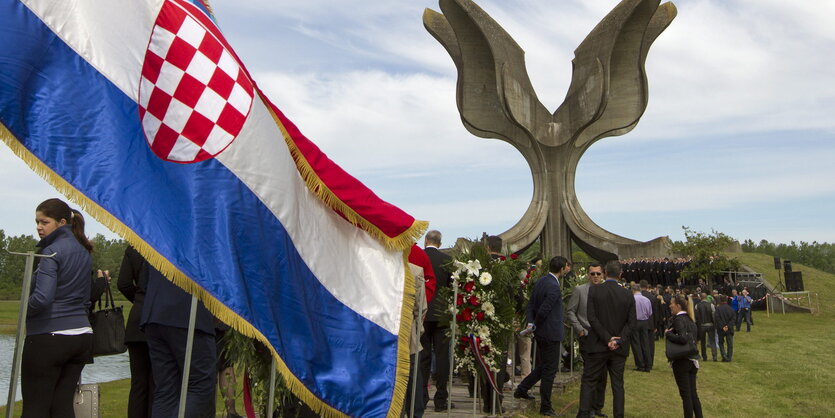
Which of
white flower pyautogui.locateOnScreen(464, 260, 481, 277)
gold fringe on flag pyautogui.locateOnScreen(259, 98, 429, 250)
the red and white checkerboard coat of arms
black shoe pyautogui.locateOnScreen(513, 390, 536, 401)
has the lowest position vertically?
black shoe pyautogui.locateOnScreen(513, 390, 536, 401)

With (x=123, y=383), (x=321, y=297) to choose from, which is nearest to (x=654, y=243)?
(x=123, y=383)

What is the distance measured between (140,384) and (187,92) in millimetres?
2463

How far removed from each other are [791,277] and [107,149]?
39.9 m

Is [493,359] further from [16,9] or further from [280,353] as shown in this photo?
[16,9]

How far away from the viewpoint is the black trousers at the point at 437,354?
741cm

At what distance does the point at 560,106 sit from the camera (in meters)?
31.7

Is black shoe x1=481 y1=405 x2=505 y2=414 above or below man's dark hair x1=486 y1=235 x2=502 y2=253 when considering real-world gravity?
below

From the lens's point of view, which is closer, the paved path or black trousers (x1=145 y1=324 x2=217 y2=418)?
black trousers (x1=145 y1=324 x2=217 y2=418)

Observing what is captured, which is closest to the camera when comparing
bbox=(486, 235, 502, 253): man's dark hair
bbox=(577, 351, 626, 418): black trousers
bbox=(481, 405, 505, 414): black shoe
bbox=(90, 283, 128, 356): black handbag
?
bbox=(90, 283, 128, 356): black handbag

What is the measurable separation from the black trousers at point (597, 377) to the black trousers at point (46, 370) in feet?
16.1

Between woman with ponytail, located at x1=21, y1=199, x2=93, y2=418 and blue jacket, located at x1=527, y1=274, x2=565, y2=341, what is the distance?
4859mm

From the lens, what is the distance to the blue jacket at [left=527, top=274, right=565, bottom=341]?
321 inches

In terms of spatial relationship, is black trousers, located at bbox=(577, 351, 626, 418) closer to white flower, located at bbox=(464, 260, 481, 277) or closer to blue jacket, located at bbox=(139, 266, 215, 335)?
white flower, located at bbox=(464, 260, 481, 277)

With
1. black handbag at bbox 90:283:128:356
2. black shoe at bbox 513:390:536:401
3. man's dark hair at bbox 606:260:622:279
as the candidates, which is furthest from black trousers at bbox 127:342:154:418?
man's dark hair at bbox 606:260:622:279
